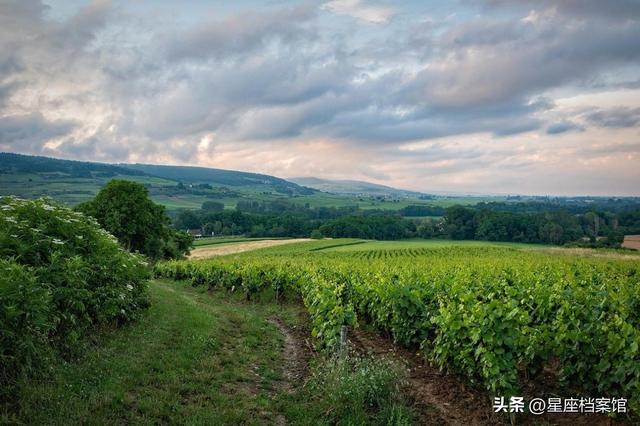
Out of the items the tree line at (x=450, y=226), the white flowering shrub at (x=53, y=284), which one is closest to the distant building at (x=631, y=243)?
the tree line at (x=450, y=226)

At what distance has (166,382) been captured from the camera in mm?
8945

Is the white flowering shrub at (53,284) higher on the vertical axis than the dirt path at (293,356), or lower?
higher

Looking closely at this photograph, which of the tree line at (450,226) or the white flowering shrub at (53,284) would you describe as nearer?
the white flowering shrub at (53,284)

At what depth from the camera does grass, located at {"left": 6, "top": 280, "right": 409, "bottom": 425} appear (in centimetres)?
718

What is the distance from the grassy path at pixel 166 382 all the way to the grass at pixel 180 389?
17 mm

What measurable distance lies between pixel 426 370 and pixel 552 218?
12363 centimetres

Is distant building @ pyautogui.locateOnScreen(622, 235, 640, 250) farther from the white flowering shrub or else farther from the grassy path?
the white flowering shrub

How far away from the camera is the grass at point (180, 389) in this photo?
7.18m

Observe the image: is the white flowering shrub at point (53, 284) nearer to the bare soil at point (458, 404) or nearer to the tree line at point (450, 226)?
the bare soil at point (458, 404)

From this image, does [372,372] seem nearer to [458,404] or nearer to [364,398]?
[364,398]

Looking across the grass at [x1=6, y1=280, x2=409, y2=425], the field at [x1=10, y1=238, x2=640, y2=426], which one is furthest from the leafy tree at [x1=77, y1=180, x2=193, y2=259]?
the grass at [x1=6, y1=280, x2=409, y2=425]

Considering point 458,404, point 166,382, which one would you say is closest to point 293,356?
point 166,382

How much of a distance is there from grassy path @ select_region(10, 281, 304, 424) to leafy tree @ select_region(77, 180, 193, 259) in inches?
1320

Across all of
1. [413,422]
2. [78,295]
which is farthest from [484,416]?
[78,295]
